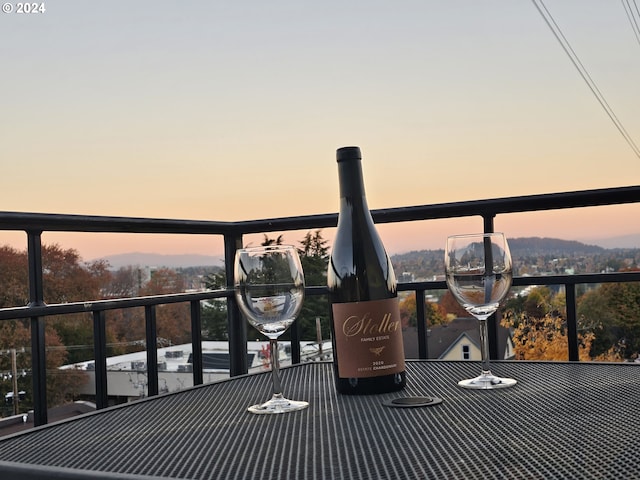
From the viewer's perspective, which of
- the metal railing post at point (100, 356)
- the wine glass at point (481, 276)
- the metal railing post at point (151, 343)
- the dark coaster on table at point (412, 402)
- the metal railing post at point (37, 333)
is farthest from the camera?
the metal railing post at point (151, 343)

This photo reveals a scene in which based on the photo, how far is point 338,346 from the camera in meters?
0.85

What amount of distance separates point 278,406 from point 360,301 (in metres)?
0.18

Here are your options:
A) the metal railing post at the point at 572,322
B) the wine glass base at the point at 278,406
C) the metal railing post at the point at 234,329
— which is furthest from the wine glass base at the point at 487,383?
the metal railing post at the point at 234,329

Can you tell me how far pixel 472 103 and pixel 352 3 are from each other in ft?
9.24

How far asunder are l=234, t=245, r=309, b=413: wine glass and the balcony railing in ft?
1.96

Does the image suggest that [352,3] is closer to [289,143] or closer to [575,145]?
[289,143]

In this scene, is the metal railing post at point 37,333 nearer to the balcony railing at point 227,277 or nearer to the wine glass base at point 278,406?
the balcony railing at point 227,277

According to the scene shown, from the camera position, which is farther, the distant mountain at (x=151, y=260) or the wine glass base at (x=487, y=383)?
the distant mountain at (x=151, y=260)

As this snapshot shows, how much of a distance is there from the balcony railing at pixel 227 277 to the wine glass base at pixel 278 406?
620 millimetres

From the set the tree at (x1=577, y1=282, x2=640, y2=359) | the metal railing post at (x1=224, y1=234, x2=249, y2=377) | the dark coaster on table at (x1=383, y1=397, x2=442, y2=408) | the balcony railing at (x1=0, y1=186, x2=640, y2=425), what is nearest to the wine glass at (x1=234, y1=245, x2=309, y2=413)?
the dark coaster on table at (x1=383, y1=397, x2=442, y2=408)

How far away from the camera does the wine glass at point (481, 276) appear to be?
0.85 meters

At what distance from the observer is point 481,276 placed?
0.85 m

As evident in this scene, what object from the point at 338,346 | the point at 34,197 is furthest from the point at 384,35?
the point at 338,346

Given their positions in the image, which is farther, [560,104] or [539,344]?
[560,104]
